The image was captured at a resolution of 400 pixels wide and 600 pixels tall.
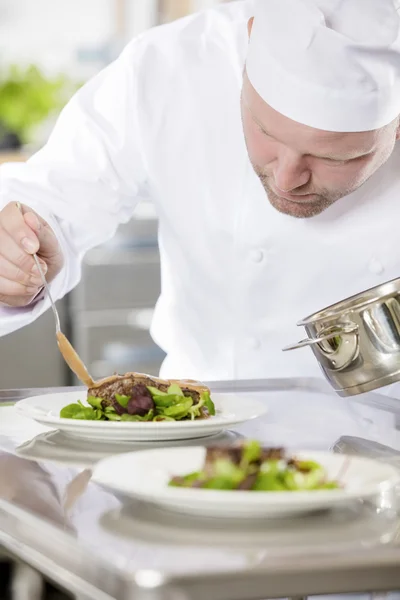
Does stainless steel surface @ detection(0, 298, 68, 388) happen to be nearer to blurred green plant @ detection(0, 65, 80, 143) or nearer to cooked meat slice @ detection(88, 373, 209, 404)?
blurred green plant @ detection(0, 65, 80, 143)

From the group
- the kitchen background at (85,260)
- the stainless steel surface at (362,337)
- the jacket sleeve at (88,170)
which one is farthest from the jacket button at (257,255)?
the kitchen background at (85,260)

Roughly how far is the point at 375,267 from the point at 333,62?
18.4 inches

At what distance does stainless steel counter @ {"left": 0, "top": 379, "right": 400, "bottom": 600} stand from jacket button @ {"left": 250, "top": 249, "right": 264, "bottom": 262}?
81 centimetres

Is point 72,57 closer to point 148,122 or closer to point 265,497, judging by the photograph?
point 148,122

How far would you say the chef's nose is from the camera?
1.56 meters

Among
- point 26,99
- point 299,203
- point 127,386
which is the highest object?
point 26,99

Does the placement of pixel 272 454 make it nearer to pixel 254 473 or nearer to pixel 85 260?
pixel 254 473

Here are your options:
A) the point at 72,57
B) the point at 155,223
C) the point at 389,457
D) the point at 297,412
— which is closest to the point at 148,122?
the point at 297,412

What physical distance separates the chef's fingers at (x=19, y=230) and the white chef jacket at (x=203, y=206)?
1.03 feet

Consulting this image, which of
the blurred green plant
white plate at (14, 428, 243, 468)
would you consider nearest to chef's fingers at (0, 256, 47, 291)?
white plate at (14, 428, 243, 468)

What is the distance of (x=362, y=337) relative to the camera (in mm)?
1301

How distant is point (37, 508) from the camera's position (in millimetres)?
943

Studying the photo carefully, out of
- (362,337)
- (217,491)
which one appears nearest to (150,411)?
(362,337)

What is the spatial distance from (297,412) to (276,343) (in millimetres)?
444
